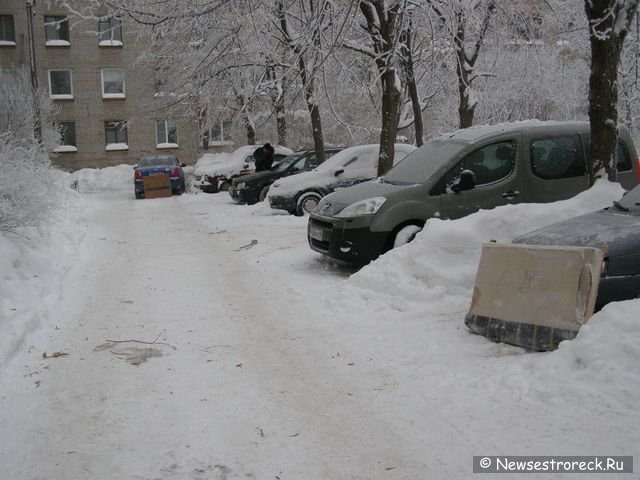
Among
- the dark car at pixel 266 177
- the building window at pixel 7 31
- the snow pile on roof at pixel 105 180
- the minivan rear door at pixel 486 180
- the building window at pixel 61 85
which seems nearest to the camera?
the minivan rear door at pixel 486 180

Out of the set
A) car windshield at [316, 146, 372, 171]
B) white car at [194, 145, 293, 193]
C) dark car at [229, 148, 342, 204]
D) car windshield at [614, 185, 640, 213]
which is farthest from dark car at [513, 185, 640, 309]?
white car at [194, 145, 293, 193]

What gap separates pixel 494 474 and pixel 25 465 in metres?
2.63

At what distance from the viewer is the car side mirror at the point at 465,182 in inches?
326

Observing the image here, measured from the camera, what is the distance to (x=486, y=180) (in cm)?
867

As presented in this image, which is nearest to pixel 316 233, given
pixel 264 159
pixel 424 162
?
pixel 424 162

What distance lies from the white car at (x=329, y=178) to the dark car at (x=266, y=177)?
9.10ft

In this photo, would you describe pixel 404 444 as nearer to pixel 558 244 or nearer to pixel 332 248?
pixel 558 244

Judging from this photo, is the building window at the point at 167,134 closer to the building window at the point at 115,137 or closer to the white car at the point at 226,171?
the building window at the point at 115,137

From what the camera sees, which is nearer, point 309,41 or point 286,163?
point 309,41

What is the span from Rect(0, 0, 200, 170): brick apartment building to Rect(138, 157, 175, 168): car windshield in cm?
1280

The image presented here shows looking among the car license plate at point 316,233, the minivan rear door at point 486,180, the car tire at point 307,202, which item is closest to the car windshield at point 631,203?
the minivan rear door at point 486,180

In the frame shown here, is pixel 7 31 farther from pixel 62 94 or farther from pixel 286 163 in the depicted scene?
pixel 286 163

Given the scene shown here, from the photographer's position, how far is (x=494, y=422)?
4.06 meters

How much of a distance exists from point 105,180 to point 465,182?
2527cm
